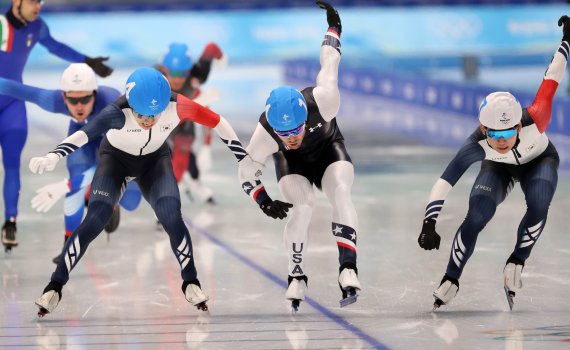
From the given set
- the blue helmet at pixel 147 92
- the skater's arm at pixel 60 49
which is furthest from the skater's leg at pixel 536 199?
the skater's arm at pixel 60 49

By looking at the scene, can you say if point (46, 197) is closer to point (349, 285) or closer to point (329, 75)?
point (329, 75)

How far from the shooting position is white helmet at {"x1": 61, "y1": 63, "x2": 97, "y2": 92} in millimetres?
7590

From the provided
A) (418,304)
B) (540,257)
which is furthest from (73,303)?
(540,257)

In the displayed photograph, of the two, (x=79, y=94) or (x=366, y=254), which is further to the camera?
(x=366, y=254)

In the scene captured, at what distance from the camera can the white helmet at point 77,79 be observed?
759 cm

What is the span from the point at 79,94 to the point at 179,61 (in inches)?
96.9

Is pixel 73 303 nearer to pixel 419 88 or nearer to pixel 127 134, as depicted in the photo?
pixel 127 134

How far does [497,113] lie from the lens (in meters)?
6.14

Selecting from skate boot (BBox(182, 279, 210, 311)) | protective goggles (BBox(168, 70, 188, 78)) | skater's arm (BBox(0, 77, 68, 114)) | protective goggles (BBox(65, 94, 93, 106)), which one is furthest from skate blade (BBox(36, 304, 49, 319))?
protective goggles (BBox(168, 70, 188, 78))

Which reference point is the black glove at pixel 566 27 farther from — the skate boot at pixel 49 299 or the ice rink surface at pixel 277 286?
the skate boot at pixel 49 299

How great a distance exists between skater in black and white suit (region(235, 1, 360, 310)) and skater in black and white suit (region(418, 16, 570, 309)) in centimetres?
48

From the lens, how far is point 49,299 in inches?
249

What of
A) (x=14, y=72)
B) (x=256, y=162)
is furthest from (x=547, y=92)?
(x=14, y=72)

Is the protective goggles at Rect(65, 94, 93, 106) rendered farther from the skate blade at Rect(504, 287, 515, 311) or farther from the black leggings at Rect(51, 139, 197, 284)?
the skate blade at Rect(504, 287, 515, 311)
